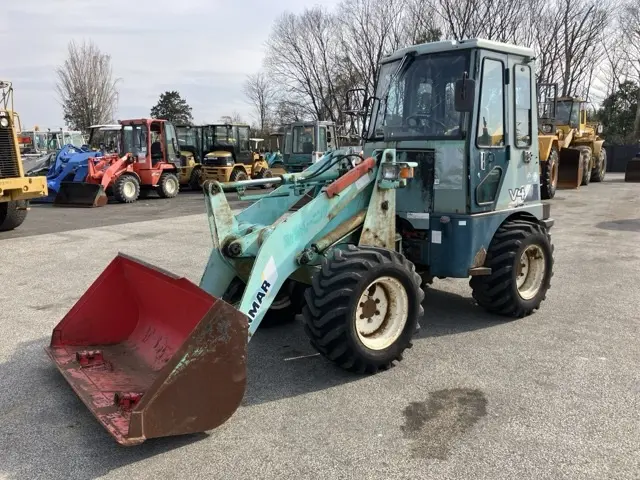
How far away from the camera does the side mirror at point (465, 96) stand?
4.54m

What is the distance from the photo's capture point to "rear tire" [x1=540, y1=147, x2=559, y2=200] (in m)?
16.2

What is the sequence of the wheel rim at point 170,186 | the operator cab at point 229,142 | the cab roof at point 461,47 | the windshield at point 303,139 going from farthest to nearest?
the operator cab at point 229,142, the windshield at point 303,139, the wheel rim at point 170,186, the cab roof at point 461,47

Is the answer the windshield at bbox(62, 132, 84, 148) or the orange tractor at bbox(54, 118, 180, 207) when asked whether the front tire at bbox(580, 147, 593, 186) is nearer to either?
the orange tractor at bbox(54, 118, 180, 207)

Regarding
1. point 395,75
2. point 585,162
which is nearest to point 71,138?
point 585,162

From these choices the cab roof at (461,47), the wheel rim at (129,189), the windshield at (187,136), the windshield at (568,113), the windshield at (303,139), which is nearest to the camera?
the cab roof at (461,47)

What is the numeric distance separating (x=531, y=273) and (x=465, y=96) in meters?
2.21

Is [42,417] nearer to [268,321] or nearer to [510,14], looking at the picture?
[268,321]

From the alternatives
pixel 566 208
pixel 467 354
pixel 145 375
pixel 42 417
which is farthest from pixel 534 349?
pixel 566 208

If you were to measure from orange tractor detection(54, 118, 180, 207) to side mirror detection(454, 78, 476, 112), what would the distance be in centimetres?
1445

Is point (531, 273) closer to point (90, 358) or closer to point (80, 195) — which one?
point (90, 358)

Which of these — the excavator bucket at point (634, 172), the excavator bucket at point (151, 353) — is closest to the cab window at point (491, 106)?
the excavator bucket at point (151, 353)

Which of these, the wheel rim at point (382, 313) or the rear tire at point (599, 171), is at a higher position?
the rear tire at point (599, 171)

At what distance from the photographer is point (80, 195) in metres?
17.1

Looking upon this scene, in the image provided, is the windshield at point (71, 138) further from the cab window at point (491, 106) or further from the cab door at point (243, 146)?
the cab window at point (491, 106)
